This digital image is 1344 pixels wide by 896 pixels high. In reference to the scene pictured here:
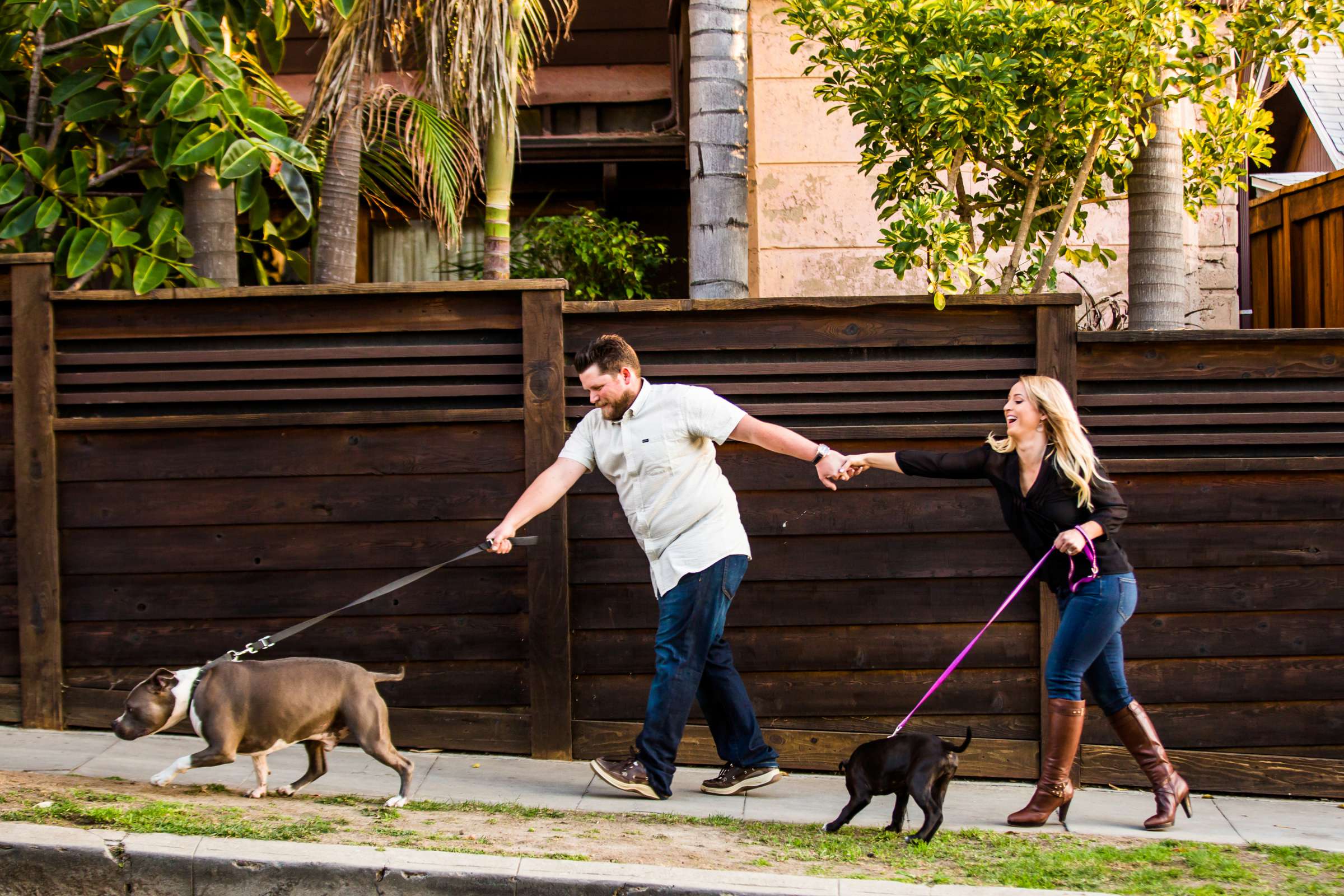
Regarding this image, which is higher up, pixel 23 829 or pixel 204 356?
pixel 204 356

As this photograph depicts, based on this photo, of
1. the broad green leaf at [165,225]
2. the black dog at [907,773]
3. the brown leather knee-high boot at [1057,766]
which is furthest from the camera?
the broad green leaf at [165,225]

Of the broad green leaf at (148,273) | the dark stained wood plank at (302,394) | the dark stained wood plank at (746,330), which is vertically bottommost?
the dark stained wood plank at (302,394)

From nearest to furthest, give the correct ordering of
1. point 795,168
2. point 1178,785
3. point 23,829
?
point 23,829, point 1178,785, point 795,168

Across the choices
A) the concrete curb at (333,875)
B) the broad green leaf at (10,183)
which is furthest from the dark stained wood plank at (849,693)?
the broad green leaf at (10,183)

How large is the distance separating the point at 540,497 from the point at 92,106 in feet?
10.8

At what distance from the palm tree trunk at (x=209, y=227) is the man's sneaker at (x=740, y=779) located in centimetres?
375

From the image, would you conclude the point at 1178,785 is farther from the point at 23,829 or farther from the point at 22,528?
the point at 22,528

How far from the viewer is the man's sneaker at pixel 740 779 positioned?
5.31m

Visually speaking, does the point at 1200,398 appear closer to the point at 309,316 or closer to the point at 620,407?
the point at 620,407

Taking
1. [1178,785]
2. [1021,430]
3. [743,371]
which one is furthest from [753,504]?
[1178,785]

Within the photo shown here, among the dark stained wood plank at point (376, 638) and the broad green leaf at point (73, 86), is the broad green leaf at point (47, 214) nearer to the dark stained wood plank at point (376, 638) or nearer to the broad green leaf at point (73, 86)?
the broad green leaf at point (73, 86)

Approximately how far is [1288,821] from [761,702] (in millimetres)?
2356

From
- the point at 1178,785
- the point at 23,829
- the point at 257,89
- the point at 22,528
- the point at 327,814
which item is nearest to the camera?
the point at 23,829

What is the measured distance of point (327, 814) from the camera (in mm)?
4707
